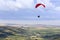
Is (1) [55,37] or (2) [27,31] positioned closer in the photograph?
(2) [27,31]

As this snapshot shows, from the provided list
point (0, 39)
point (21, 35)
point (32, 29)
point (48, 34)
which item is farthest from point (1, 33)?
point (48, 34)

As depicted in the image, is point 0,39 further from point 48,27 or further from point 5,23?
point 48,27

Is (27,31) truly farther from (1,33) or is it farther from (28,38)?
(1,33)

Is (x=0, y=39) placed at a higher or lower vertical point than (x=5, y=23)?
lower

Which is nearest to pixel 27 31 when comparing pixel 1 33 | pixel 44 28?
pixel 44 28

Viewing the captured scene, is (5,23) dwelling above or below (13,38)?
above

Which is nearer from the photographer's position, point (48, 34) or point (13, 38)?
point (48, 34)
